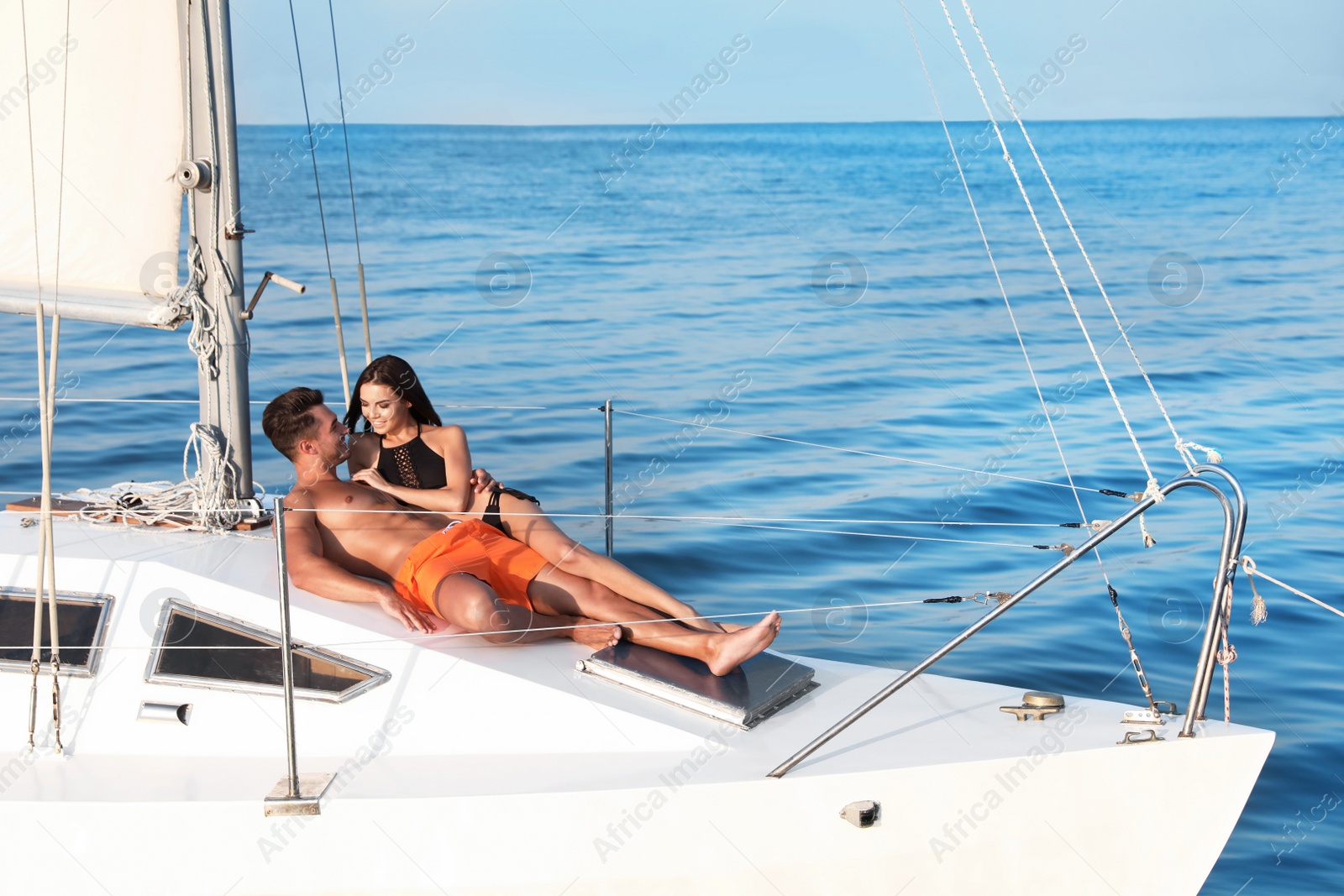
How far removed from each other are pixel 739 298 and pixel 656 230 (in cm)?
998

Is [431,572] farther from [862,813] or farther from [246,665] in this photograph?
[862,813]

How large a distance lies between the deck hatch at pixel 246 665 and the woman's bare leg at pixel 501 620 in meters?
0.30

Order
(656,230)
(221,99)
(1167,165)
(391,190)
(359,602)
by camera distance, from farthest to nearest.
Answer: (1167,165) → (391,190) → (656,230) → (221,99) → (359,602)

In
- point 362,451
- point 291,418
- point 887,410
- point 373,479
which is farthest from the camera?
point 887,410

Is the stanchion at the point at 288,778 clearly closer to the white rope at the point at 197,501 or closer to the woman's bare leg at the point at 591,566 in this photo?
the woman's bare leg at the point at 591,566

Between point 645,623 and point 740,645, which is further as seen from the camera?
point 645,623

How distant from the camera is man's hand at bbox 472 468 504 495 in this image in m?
4.18

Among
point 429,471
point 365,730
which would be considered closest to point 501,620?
point 365,730

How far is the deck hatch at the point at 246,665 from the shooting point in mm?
3504

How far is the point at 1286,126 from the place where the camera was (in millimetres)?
73625

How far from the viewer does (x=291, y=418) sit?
13.3ft

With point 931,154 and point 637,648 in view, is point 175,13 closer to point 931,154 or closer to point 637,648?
point 637,648

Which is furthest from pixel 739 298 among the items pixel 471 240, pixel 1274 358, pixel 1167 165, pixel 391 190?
pixel 1167 165

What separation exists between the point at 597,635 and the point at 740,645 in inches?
19.1
